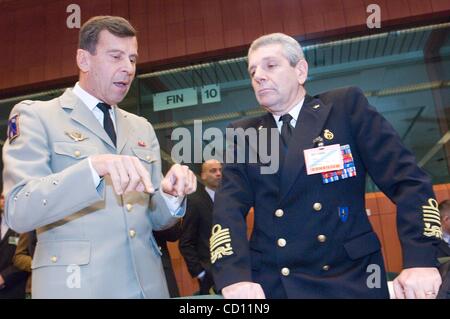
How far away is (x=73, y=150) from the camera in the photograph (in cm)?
138

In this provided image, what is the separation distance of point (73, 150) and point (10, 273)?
2559mm

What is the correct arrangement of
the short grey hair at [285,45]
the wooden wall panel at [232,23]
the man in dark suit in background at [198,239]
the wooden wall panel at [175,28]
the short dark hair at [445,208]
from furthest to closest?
the wooden wall panel at [175,28] < the wooden wall panel at [232,23] < the short dark hair at [445,208] < the man in dark suit in background at [198,239] < the short grey hair at [285,45]

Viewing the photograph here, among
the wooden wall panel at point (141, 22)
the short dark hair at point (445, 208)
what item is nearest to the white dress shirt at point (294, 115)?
the short dark hair at point (445, 208)

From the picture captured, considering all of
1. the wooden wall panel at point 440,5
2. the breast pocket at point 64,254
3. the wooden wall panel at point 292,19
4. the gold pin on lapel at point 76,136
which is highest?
the wooden wall panel at point 292,19

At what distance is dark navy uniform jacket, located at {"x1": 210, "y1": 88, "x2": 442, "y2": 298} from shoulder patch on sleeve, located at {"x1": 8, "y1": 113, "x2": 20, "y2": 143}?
0.61 meters

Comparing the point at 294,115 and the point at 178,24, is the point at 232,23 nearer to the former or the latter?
the point at 178,24

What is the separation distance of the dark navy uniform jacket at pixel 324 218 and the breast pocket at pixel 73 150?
42 centimetres

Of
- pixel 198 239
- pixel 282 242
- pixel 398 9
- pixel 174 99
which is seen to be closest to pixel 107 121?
pixel 282 242

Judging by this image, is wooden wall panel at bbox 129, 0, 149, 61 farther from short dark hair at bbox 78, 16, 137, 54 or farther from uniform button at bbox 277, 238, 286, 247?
uniform button at bbox 277, 238, 286, 247

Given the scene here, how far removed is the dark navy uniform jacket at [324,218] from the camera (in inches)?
47.3

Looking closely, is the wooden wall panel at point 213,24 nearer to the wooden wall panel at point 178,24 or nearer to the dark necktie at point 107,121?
the wooden wall panel at point 178,24

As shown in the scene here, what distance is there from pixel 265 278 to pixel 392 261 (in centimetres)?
340

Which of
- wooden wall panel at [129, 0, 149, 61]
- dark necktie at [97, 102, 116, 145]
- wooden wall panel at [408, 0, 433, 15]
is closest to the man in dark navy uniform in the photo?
dark necktie at [97, 102, 116, 145]

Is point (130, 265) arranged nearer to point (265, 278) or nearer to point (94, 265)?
point (94, 265)
